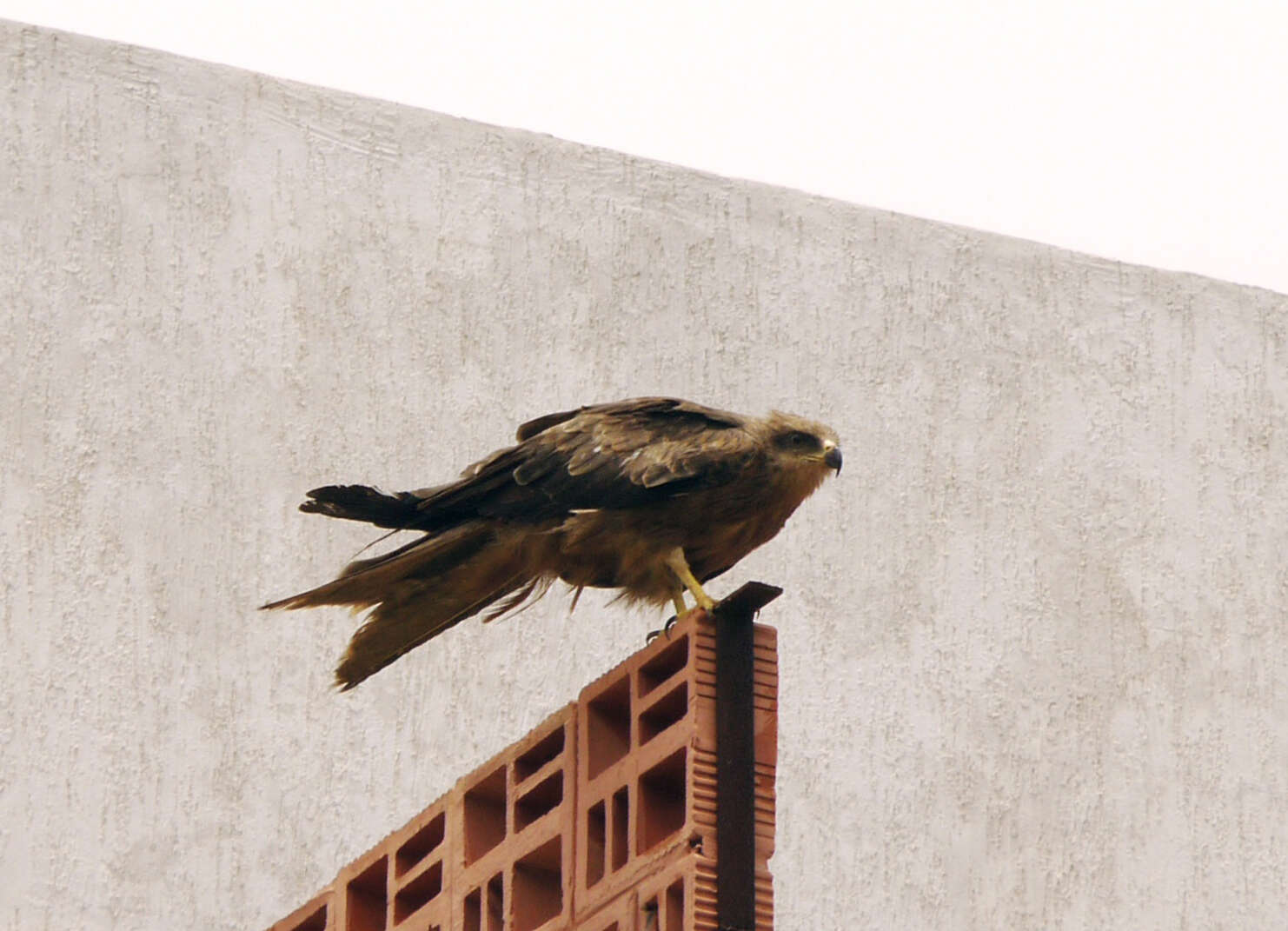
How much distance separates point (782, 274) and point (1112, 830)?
2.63 metres

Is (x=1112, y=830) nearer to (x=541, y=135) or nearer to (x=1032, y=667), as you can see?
(x=1032, y=667)

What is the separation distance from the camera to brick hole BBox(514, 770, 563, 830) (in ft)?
23.2

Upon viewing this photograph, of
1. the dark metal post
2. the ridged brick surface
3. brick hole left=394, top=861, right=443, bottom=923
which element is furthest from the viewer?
brick hole left=394, top=861, right=443, bottom=923

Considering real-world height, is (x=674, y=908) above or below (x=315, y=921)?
above

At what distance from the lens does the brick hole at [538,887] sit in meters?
6.98

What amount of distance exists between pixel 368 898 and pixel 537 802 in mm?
933

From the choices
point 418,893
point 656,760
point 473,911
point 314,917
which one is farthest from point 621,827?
point 314,917

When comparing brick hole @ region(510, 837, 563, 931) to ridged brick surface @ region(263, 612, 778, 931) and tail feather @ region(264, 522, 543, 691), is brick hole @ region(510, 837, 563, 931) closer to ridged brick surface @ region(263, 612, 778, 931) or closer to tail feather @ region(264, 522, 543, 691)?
ridged brick surface @ region(263, 612, 778, 931)

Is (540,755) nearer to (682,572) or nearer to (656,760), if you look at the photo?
(682,572)

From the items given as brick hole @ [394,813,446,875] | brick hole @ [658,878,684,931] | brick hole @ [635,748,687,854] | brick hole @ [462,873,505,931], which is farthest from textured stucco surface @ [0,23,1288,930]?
brick hole @ [658,878,684,931]

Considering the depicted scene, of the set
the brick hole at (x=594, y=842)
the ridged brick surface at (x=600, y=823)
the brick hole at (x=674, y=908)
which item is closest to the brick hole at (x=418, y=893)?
the ridged brick surface at (x=600, y=823)

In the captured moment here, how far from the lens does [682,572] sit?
7.25 metres

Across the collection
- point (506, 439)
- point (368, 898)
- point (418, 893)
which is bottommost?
point (506, 439)

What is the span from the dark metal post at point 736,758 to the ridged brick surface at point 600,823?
0.02 metres
